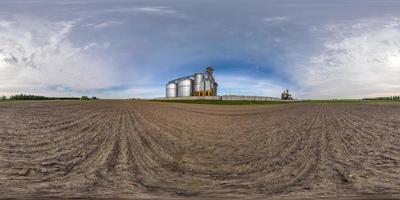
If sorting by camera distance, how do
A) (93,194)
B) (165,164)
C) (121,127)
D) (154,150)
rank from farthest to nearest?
(121,127), (154,150), (165,164), (93,194)

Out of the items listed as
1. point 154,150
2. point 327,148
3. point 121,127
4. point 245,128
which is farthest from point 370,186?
point 121,127

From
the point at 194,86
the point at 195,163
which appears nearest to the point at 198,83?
the point at 194,86

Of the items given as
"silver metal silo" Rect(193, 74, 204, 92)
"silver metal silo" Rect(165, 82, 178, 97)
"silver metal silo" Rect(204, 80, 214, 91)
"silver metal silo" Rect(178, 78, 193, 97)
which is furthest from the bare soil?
"silver metal silo" Rect(165, 82, 178, 97)

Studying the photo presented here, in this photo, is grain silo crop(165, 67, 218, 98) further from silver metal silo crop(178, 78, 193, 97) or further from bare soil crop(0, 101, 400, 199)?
bare soil crop(0, 101, 400, 199)

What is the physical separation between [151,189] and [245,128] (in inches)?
351

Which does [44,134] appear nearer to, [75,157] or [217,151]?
[75,157]

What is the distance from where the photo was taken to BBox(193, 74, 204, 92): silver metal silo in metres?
52.9

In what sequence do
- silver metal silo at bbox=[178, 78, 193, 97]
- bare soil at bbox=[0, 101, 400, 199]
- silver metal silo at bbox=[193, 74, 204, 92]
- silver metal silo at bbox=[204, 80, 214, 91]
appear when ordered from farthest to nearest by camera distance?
silver metal silo at bbox=[178, 78, 193, 97] < silver metal silo at bbox=[193, 74, 204, 92] < silver metal silo at bbox=[204, 80, 214, 91] < bare soil at bbox=[0, 101, 400, 199]

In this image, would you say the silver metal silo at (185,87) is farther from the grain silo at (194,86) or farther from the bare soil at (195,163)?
the bare soil at (195,163)

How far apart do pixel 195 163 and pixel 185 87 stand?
151 feet

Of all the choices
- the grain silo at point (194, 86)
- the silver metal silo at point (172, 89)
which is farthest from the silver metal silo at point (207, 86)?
the silver metal silo at point (172, 89)

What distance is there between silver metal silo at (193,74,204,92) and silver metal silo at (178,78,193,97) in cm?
66

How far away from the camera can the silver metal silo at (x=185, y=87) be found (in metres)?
53.6

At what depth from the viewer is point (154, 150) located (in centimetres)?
923
